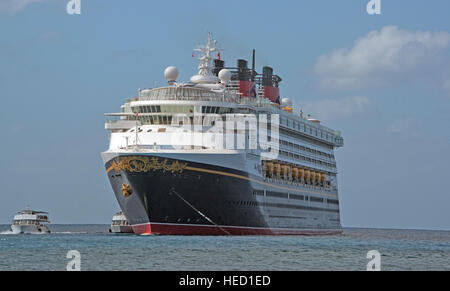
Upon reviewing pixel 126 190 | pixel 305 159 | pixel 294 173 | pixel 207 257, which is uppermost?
pixel 305 159

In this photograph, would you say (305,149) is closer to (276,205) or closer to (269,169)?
(269,169)

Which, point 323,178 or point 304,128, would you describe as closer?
point 304,128

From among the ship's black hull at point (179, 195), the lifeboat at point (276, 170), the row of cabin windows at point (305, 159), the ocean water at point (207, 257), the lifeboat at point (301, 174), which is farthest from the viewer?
the lifeboat at point (301, 174)

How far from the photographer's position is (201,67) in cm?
7888

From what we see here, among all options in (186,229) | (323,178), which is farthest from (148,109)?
(323,178)

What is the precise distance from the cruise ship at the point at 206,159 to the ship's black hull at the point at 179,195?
0.25 feet

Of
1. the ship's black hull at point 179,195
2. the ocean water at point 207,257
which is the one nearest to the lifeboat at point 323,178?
the ship's black hull at point 179,195

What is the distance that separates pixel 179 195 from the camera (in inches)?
2472

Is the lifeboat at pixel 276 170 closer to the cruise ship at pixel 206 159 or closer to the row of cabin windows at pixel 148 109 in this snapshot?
the cruise ship at pixel 206 159

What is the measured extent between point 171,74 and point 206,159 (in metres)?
Answer: 13.2

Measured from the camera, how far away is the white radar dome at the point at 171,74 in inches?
2904

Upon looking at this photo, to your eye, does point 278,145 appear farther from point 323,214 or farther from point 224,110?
point 323,214

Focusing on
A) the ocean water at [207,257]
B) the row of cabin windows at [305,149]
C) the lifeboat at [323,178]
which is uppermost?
the row of cabin windows at [305,149]

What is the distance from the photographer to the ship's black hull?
62531 mm
